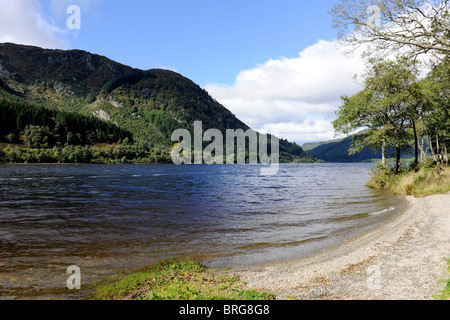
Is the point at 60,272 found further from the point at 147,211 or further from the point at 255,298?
the point at 147,211

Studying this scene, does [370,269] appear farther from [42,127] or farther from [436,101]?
[42,127]

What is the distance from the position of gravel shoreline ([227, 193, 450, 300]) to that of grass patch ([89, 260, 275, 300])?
837 mm

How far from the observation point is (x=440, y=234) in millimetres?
12000

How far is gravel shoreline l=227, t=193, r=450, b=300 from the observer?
6.76 m

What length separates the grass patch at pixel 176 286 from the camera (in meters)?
6.93

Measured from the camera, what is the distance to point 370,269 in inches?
336

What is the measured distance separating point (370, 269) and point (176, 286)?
645cm

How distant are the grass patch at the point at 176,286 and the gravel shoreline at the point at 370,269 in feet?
2.75

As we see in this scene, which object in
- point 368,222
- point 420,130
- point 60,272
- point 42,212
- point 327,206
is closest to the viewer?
point 60,272

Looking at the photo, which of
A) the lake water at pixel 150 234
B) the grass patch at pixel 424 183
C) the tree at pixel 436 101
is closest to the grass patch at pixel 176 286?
the lake water at pixel 150 234

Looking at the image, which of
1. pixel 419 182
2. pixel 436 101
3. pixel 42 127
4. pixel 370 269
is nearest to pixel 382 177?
Result: pixel 419 182

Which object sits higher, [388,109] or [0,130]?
[0,130]

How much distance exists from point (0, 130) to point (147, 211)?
601 ft
